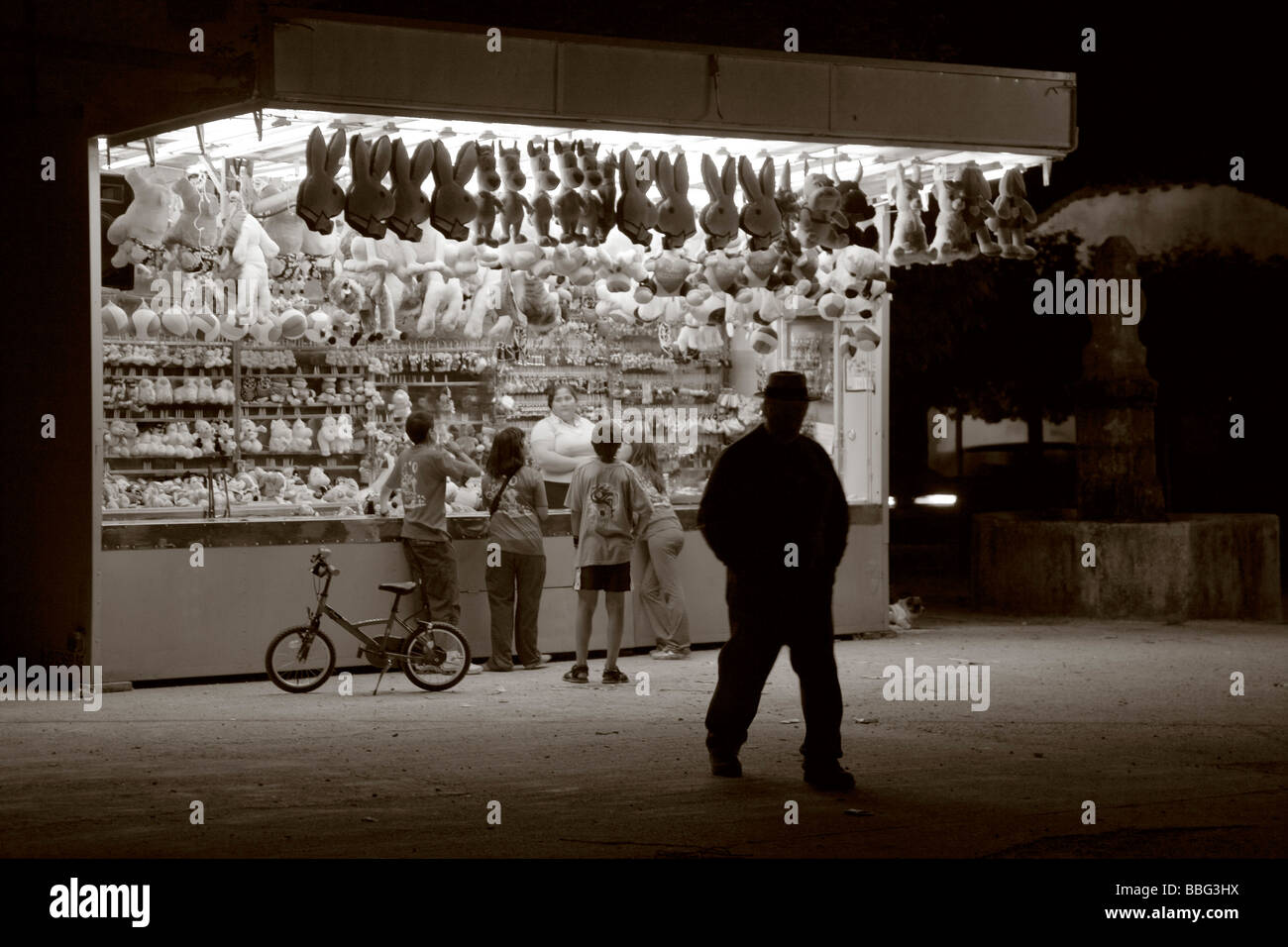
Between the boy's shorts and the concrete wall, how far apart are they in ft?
18.2

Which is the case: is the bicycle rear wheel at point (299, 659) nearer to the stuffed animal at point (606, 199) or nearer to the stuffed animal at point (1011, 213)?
the stuffed animal at point (606, 199)

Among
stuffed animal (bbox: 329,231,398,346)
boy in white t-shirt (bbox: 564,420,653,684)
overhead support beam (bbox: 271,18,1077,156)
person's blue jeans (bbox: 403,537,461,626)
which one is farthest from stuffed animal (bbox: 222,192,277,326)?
boy in white t-shirt (bbox: 564,420,653,684)

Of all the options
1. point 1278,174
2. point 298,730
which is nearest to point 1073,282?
Answer: point 1278,174

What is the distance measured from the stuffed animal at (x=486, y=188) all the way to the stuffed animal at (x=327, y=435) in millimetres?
2917

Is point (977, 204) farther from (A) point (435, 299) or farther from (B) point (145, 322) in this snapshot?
(B) point (145, 322)

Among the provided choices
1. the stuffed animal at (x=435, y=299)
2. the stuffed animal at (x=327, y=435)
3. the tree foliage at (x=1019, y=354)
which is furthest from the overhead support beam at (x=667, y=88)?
the tree foliage at (x=1019, y=354)

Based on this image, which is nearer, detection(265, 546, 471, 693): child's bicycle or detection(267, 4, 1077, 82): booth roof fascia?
detection(267, 4, 1077, 82): booth roof fascia

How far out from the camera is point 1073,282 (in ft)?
90.7

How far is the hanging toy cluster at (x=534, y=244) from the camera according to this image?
12.0 m

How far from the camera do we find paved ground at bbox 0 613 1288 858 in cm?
737

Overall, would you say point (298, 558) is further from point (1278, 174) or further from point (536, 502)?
point (1278, 174)

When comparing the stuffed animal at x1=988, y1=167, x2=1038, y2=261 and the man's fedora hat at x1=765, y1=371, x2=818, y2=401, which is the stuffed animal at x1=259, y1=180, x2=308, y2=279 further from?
the man's fedora hat at x1=765, y1=371, x2=818, y2=401

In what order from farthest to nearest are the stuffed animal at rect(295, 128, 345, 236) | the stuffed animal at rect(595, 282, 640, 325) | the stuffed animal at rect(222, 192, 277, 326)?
the stuffed animal at rect(595, 282, 640, 325) < the stuffed animal at rect(222, 192, 277, 326) < the stuffed animal at rect(295, 128, 345, 236)

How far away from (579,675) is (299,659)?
1.92 metres
